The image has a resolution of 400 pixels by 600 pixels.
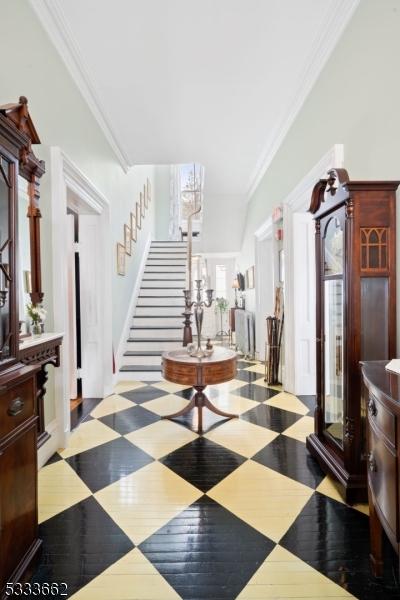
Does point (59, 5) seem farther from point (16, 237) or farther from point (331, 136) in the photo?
point (331, 136)

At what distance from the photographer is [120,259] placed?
4523mm

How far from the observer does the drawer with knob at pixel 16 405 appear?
1.13 metres

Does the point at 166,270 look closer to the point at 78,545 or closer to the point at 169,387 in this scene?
the point at 169,387

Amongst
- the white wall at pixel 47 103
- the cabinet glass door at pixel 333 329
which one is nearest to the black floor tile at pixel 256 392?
the cabinet glass door at pixel 333 329

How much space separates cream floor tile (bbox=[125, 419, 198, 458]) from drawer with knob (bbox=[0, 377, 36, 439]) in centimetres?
126

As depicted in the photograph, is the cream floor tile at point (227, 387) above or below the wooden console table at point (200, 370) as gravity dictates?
below

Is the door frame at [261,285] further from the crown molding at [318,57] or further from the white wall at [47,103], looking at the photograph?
the white wall at [47,103]

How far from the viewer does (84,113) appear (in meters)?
2.98

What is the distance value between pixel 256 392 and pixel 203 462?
1642mm

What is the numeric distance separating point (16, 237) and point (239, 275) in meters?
5.89

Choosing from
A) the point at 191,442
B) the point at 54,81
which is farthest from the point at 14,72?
the point at 191,442

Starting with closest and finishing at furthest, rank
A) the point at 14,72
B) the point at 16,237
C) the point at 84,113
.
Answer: the point at 16,237 < the point at 14,72 < the point at 84,113

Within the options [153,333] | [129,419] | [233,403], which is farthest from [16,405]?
[153,333]

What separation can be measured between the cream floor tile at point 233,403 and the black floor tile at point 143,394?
69 centimetres
